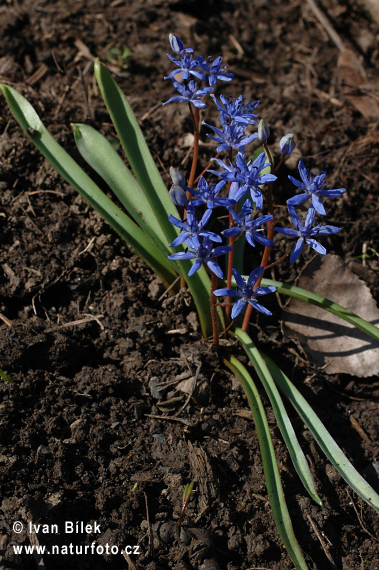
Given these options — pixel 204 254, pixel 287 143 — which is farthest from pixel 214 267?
pixel 287 143

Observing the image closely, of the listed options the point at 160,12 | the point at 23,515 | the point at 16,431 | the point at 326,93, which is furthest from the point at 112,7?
the point at 23,515

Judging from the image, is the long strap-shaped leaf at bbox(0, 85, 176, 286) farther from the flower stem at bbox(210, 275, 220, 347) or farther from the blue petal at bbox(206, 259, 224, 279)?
the blue petal at bbox(206, 259, 224, 279)

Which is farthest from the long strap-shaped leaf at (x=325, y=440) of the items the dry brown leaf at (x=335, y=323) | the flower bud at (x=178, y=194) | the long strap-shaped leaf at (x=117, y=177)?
the flower bud at (x=178, y=194)

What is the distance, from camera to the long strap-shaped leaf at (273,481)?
228 centimetres

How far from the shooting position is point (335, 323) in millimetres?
3125

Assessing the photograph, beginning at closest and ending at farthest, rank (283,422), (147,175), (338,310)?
(283,422) < (338,310) < (147,175)

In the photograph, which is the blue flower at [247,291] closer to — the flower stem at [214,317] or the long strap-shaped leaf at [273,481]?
the flower stem at [214,317]

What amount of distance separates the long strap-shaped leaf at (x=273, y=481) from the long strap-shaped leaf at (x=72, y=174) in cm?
102

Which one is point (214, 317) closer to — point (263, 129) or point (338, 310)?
point (338, 310)

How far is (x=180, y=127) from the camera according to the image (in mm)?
3738

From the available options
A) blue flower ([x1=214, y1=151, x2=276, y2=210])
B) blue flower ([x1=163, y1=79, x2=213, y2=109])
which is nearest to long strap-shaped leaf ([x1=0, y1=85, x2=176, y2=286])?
blue flower ([x1=163, y1=79, x2=213, y2=109])

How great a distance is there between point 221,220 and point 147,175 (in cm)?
64

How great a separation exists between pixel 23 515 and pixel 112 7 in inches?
158

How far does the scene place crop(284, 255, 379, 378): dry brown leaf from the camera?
3.03 metres
